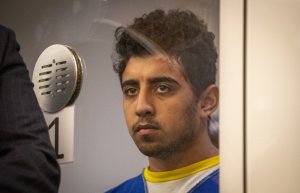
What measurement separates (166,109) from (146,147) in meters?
0.13

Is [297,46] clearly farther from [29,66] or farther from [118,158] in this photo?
[29,66]

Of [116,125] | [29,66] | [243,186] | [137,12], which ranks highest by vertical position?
[137,12]

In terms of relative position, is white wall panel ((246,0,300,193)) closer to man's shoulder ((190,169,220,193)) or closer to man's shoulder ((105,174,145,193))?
man's shoulder ((190,169,220,193))

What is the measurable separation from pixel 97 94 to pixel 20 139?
0.94ft

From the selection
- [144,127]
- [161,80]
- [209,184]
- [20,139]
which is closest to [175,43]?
[161,80]

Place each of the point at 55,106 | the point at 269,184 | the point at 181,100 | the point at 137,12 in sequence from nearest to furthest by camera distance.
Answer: the point at 269,184 < the point at 181,100 < the point at 137,12 < the point at 55,106

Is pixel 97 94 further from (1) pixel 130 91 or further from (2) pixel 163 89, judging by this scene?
(2) pixel 163 89

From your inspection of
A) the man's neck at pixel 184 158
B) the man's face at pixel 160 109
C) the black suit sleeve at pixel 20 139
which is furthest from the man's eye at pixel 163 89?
the black suit sleeve at pixel 20 139

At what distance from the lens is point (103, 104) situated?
1.34 m

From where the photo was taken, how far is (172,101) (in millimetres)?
1150

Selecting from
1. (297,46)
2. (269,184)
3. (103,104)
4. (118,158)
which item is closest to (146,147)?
(118,158)

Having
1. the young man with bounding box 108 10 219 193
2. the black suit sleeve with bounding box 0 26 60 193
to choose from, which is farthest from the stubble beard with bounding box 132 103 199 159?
the black suit sleeve with bounding box 0 26 60 193

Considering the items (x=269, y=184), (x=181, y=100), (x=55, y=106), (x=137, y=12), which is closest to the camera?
(x=269, y=184)

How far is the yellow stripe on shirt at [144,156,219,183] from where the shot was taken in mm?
1083
